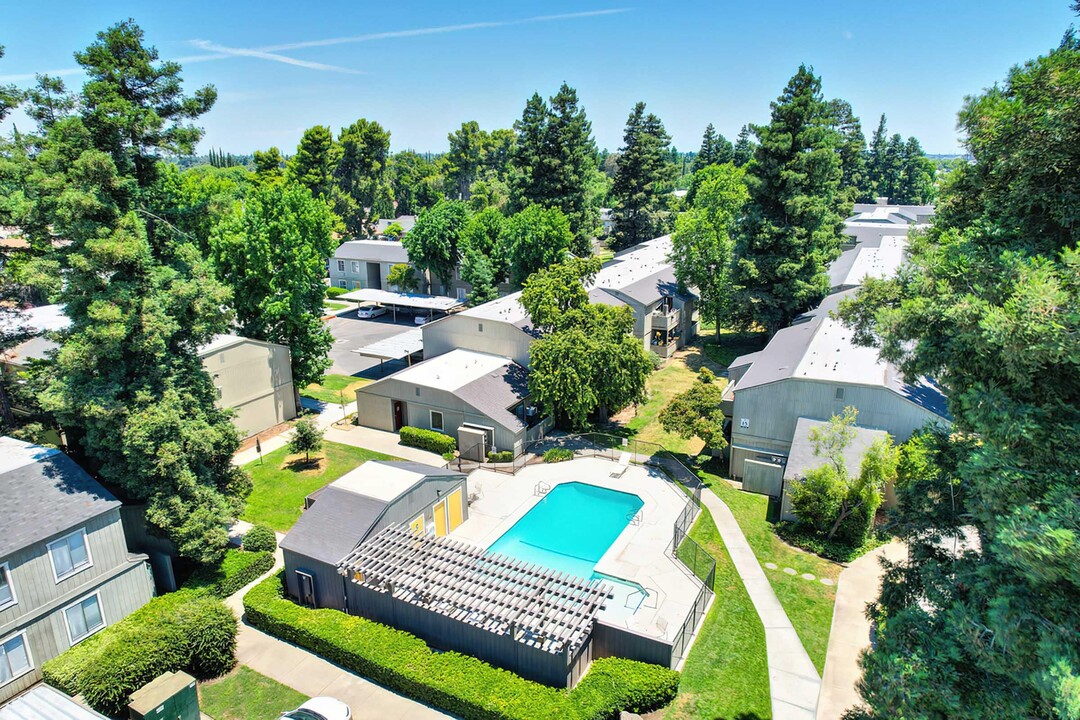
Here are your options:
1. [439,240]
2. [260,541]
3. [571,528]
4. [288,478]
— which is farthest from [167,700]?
[439,240]

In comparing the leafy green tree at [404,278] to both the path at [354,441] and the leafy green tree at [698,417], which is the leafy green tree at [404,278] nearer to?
the path at [354,441]

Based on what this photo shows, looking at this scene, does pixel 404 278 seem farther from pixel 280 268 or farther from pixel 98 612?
pixel 98 612

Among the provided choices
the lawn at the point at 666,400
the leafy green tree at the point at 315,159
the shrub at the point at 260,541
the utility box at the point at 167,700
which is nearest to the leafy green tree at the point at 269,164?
the leafy green tree at the point at 315,159

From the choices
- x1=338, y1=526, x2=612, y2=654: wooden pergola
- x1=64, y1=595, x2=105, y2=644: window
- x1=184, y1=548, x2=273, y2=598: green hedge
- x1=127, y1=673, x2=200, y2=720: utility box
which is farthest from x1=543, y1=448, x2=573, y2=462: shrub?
x1=64, y1=595, x2=105, y2=644: window

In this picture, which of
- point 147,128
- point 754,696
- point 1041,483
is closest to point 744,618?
point 754,696

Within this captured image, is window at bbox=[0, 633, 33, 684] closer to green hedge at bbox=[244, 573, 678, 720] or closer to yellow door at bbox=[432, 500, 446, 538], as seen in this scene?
green hedge at bbox=[244, 573, 678, 720]
